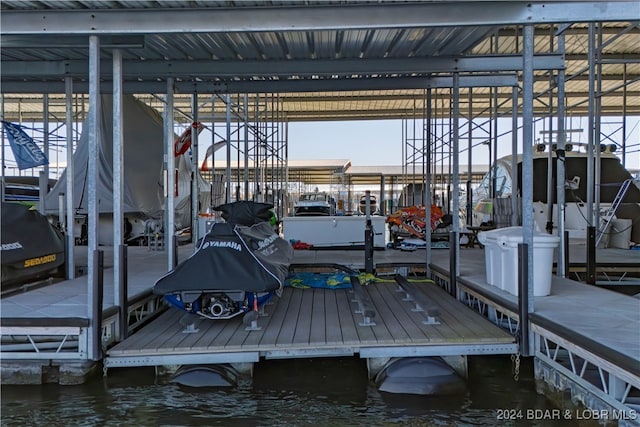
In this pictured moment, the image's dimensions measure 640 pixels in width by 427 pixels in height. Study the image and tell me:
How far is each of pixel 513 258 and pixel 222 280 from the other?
300 cm

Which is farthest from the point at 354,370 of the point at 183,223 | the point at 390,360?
the point at 183,223

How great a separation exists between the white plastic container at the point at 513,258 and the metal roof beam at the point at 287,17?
2059 mm

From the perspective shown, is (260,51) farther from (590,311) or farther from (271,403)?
(590,311)

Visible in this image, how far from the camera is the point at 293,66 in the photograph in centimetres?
634

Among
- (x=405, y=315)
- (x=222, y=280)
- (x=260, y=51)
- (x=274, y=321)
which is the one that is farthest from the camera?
(x=260, y=51)

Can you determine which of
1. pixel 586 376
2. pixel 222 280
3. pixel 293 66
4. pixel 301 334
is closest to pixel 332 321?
pixel 301 334

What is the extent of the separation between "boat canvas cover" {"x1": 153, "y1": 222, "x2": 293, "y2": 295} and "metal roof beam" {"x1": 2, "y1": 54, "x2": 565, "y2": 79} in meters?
2.43

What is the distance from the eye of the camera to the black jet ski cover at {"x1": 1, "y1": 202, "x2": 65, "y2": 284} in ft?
17.8

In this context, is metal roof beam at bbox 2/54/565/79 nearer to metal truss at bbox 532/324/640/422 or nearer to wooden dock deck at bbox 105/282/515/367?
wooden dock deck at bbox 105/282/515/367

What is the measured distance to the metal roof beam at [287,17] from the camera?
425cm

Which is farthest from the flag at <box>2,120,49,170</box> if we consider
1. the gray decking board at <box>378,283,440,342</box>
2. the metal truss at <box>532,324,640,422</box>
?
the metal truss at <box>532,324,640,422</box>

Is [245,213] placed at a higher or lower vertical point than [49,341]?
higher

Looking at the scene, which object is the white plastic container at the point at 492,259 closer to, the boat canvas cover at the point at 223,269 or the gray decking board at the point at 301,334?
the gray decking board at the point at 301,334

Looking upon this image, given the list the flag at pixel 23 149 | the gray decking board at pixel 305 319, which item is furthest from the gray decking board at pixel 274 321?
the flag at pixel 23 149
